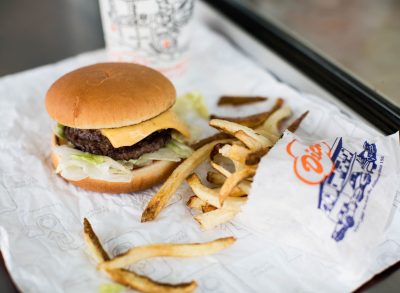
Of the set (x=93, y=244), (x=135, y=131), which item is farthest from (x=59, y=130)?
(x=93, y=244)

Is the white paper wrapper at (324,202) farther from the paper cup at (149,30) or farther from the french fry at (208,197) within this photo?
the paper cup at (149,30)

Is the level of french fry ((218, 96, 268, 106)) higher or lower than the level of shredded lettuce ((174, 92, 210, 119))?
higher

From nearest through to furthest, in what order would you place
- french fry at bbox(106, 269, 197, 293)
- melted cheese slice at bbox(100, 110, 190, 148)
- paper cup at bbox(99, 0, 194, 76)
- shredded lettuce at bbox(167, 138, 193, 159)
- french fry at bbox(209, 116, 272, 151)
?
french fry at bbox(106, 269, 197, 293) < french fry at bbox(209, 116, 272, 151) < melted cheese slice at bbox(100, 110, 190, 148) < shredded lettuce at bbox(167, 138, 193, 159) < paper cup at bbox(99, 0, 194, 76)

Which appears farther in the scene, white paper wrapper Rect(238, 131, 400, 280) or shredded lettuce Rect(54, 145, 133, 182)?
shredded lettuce Rect(54, 145, 133, 182)

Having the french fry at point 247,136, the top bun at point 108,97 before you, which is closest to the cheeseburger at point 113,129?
the top bun at point 108,97

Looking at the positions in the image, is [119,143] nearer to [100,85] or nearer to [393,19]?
[100,85]

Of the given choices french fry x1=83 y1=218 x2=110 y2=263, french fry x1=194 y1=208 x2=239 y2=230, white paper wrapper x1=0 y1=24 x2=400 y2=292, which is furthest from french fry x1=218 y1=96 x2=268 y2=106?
french fry x1=83 y1=218 x2=110 y2=263

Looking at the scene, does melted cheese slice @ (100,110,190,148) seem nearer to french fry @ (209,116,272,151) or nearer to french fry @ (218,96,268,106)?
french fry @ (209,116,272,151)
